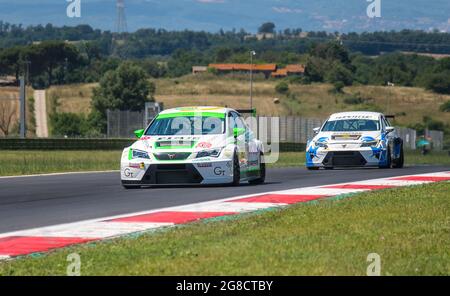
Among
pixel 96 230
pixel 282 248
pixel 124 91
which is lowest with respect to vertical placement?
pixel 124 91

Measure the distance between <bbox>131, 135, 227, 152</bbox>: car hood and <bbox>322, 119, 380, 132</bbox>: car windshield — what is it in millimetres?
8939

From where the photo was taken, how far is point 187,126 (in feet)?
66.6

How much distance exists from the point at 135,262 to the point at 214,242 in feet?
4.70

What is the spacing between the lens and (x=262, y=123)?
5597cm

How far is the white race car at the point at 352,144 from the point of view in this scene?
89.8 ft

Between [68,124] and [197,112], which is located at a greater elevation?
[197,112]

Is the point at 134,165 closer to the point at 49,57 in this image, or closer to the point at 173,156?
the point at 173,156

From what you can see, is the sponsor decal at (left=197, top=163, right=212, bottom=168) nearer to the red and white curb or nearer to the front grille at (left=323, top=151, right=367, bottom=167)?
the red and white curb

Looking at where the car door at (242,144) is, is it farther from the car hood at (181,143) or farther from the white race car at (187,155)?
the car hood at (181,143)

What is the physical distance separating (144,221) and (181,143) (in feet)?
20.3

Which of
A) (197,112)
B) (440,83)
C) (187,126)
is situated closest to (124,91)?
(440,83)

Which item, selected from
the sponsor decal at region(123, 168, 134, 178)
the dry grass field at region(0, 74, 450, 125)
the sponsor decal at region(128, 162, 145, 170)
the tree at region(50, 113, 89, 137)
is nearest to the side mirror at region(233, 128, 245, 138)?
the sponsor decal at region(128, 162, 145, 170)

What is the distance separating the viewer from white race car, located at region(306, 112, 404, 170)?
2738 cm
